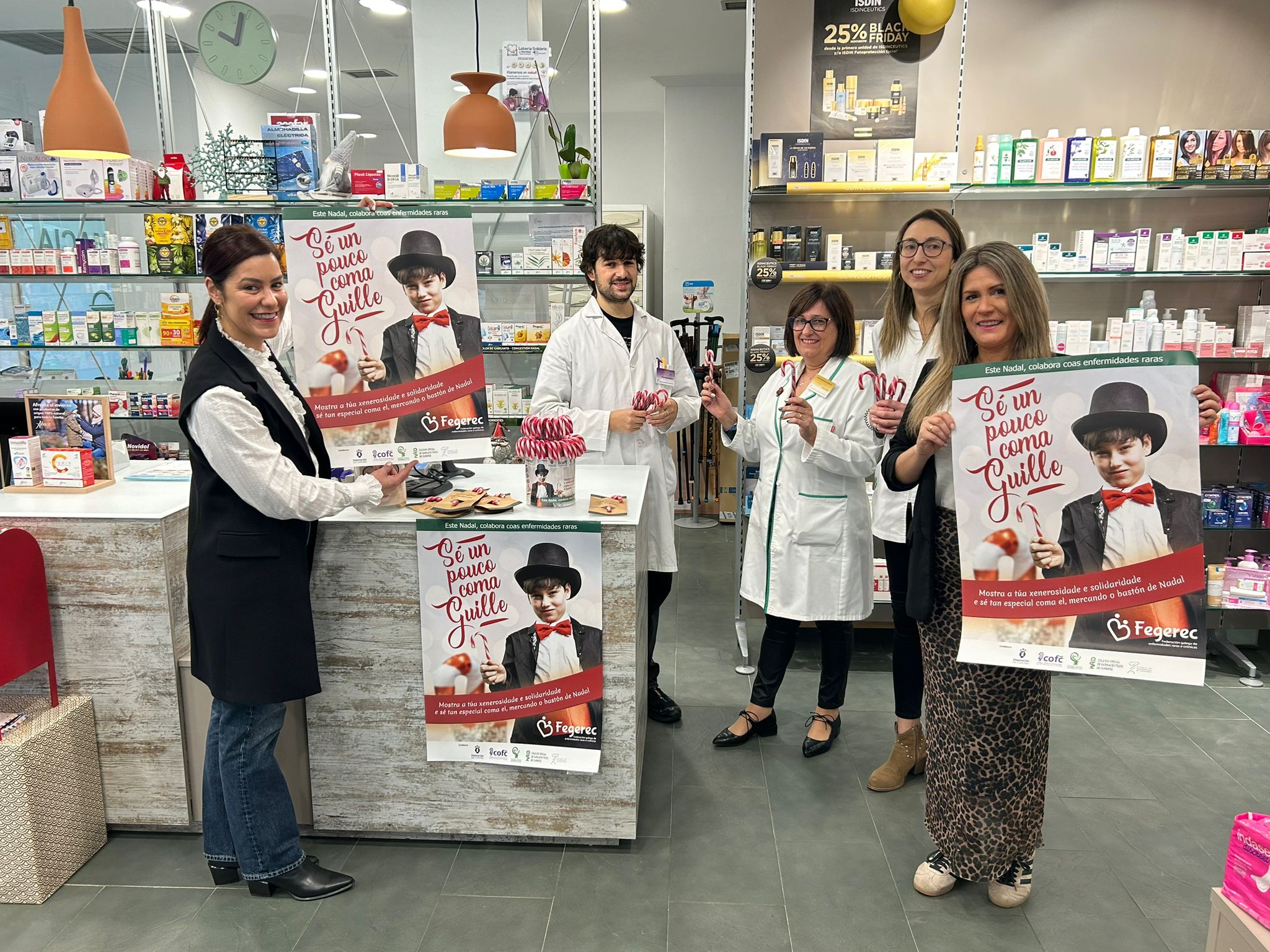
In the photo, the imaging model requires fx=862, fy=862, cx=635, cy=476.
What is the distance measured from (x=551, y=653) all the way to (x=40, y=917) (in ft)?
5.13

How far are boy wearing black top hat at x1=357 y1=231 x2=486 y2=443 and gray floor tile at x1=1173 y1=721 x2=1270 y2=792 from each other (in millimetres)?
3067

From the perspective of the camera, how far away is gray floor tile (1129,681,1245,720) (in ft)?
12.1

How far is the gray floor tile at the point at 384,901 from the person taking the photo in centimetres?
228

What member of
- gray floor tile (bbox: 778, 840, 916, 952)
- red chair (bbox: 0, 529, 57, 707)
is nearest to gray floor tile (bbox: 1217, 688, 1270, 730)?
gray floor tile (bbox: 778, 840, 916, 952)

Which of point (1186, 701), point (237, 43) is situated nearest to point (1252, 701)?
point (1186, 701)

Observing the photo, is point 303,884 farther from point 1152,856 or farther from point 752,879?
point 1152,856

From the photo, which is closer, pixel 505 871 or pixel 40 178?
pixel 505 871

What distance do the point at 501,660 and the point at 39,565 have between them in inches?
53.9

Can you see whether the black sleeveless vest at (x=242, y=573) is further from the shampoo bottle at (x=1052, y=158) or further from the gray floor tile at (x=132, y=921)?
the shampoo bottle at (x=1052, y=158)

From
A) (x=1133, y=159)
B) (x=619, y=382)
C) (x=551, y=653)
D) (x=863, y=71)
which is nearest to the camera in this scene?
(x=551, y=653)

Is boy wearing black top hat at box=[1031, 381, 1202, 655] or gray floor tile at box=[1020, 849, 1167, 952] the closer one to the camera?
boy wearing black top hat at box=[1031, 381, 1202, 655]

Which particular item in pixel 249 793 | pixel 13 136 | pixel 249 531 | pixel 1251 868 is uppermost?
pixel 13 136

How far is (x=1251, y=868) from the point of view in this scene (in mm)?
1615

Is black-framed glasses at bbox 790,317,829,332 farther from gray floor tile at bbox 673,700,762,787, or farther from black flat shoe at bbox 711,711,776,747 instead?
gray floor tile at bbox 673,700,762,787
